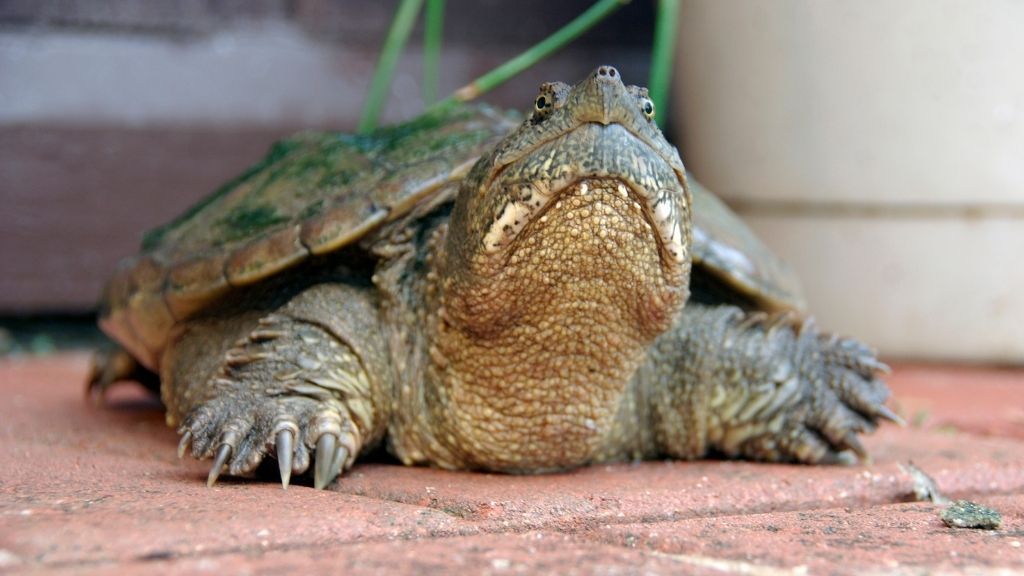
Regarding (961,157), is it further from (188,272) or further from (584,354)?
(188,272)

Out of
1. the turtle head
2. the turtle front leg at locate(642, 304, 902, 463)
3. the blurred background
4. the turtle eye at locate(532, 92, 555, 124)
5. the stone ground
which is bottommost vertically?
the stone ground

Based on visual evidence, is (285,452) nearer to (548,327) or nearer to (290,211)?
(548,327)

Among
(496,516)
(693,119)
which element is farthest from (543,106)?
(693,119)

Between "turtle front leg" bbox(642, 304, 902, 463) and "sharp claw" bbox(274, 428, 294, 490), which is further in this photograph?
"turtle front leg" bbox(642, 304, 902, 463)

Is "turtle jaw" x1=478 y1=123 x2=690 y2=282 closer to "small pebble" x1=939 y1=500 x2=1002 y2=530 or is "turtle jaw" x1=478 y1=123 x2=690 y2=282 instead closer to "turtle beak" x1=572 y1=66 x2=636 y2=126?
"turtle beak" x1=572 y1=66 x2=636 y2=126

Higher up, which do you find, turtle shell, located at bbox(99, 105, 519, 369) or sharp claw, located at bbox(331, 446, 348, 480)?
turtle shell, located at bbox(99, 105, 519, 369)

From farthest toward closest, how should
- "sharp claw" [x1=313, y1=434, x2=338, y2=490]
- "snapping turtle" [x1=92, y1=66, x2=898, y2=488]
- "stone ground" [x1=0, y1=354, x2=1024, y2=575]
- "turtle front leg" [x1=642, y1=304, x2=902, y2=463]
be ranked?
"turtle front leg" [x1=642, y1=304, x2=902, y2=463] → "sharp claw" [x1=313, y1=434, x2=338, y2=490] → "snapping turtle" [x1=92, y1=66, x2=898, y2=488] → "stone ground" [x1=0, y1=354, x2=1024, y2=575]

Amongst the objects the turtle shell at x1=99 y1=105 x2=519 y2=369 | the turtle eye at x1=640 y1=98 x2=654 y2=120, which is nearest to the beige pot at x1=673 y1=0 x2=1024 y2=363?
the turtle shell at x1=99 y1=105 x2=519 y2=369
